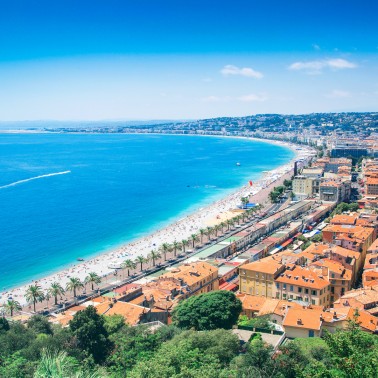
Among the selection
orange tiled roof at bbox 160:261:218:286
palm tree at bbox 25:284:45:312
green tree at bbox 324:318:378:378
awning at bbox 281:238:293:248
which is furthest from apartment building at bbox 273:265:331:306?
palm tree at bbox 25:284:45:312

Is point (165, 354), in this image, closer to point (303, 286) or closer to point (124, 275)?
point (303, 286)

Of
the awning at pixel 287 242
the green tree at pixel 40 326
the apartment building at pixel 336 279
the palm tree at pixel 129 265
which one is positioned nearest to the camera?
the green tree at pixel 40 326

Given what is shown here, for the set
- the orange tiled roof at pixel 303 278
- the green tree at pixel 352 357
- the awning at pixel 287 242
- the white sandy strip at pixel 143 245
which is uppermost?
the green tree at pixel 352 357

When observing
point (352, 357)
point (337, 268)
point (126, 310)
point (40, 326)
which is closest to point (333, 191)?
point (337, 268)

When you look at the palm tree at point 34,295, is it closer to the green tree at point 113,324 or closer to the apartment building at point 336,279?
the green tree at point 113,324

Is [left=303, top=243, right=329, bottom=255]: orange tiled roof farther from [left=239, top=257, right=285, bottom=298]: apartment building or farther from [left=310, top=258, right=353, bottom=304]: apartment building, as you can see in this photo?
[left=239, top=257, right=285, bottom=298]: apartment building

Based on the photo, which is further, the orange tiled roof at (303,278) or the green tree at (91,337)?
the orange tiled roof at (303,278)

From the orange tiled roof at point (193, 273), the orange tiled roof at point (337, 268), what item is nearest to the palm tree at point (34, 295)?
the orange tiled roof at point (193, 273)
